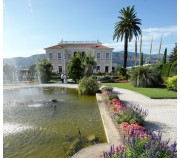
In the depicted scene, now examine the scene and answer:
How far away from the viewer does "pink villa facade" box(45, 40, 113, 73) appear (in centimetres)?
4538

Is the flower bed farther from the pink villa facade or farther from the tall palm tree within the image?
the pink villa facade

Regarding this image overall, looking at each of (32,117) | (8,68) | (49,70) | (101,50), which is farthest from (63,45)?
(32,117)

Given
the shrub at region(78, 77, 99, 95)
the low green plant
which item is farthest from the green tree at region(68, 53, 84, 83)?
the low green plant

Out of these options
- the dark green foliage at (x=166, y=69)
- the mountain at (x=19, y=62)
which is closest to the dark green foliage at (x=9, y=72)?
the mountain at (x=19, y=62)

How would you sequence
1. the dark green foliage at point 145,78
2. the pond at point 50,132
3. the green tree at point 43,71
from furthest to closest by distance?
1. the green tree at point 43,71
2. the dark green foliage at point 145,78
3. the pond at point 50,132

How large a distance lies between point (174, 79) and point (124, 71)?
14.6m

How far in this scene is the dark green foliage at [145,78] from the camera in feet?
62.1

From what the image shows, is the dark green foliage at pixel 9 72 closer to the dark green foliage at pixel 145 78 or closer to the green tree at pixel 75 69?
the green tree at pixel 75 69

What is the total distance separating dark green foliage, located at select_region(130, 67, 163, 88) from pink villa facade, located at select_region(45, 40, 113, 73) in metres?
26.2

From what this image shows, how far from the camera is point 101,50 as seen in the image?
45.2 metres

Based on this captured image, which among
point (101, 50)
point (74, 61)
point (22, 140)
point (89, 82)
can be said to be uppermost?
point (101, 50)

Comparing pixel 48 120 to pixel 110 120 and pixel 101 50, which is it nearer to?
pixel 110 120

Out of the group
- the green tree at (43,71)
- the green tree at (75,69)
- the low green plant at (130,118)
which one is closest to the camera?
the low green plant at (130,118)

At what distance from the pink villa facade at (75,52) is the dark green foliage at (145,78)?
85.9ft
